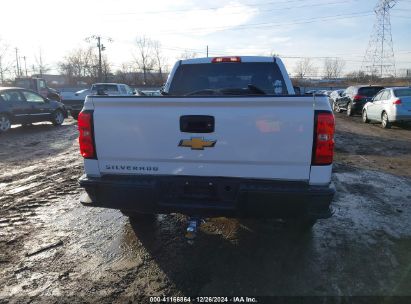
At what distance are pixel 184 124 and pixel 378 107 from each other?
14074 mm

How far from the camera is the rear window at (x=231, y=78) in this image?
5.05 m

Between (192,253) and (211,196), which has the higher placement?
(211,196)

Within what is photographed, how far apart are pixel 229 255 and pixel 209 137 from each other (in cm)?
135

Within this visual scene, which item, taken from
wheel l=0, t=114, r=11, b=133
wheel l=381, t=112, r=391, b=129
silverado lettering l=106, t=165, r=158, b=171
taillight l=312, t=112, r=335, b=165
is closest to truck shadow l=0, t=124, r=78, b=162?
wheel l=0, t=114, r=11, b=133

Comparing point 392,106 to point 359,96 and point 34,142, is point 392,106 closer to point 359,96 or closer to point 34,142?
point 359,96

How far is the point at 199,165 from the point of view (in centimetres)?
332

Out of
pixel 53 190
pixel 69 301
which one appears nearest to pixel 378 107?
pixel 53 190

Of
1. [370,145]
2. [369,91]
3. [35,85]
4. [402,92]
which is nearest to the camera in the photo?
[370,145]

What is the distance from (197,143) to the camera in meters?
3.28

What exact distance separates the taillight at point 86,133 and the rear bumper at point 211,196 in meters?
0.27

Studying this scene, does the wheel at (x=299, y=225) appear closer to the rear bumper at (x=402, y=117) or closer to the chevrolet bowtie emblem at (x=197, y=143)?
the chevrolet bowtie emblem at (x=197, y=143)

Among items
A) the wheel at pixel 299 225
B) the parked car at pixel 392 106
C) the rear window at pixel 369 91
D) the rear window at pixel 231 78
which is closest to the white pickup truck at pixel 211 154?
the wheel at pixel 299 225

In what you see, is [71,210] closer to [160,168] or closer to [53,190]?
[53,190]

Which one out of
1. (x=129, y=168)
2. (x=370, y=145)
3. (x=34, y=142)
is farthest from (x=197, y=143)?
(x=34, y=142)
